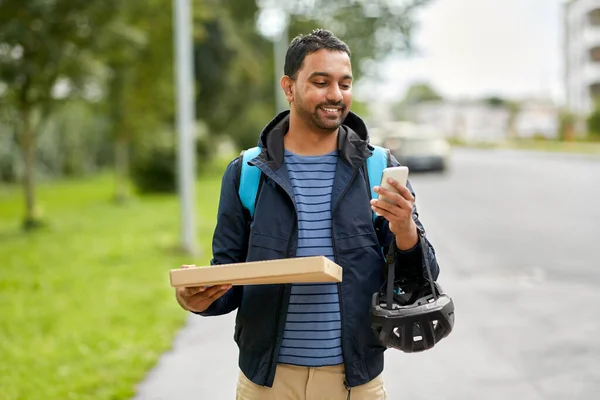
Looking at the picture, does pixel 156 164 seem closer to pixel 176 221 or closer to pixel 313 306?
pixel 176 221

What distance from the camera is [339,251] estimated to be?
2346mm

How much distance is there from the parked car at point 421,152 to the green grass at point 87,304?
1201cm

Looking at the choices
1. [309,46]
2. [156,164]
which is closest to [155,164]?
[156,164]

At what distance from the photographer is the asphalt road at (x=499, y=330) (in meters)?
5.38

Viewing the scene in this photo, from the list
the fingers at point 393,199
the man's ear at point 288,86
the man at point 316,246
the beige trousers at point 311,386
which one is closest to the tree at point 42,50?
the man's ear at point 288,86

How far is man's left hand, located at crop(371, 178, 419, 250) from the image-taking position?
2.09m

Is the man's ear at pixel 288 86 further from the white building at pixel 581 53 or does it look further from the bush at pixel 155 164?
the white building at pixel 581 53

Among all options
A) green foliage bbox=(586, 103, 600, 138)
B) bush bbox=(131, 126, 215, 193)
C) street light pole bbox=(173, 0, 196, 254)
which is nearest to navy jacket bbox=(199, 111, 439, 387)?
street light pole bbox=(173, 0, 196, 254)

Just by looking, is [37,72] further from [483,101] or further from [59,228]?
[483,101]

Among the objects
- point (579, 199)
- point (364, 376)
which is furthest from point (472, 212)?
point (364, 376)

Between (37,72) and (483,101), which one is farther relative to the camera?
(483,101)

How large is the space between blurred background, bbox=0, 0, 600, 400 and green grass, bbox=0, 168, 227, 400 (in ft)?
0.10

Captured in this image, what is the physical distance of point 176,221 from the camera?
16219mm

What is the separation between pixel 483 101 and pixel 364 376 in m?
148
